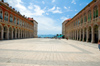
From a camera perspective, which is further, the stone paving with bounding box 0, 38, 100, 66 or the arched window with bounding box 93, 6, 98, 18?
the arched window with bounding box 93, 6, 98, 18

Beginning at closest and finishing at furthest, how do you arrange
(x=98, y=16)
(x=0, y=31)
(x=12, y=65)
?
(x=12, y=65) < (x=98, y=16) < (x=0, y=31)

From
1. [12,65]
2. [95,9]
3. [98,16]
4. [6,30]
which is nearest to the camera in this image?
[12,65]

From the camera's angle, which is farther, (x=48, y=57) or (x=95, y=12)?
(x=95, y=12)

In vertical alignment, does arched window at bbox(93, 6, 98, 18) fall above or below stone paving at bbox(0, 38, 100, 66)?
above

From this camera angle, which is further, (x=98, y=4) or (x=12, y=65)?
(x=98, y=4)

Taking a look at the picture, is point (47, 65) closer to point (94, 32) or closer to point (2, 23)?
point (94, 32)

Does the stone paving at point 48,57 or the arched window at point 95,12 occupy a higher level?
the arched window at point 95,12

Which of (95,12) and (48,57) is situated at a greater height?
(95,12)

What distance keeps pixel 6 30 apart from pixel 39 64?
28.4 meters

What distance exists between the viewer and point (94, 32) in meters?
19.8

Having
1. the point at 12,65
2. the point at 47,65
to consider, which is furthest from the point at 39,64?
the point at 12,65

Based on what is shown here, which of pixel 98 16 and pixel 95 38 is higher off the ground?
pixel 98 16

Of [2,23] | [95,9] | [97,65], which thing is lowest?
[97,65]

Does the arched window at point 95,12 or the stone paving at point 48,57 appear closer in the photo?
the stone paving at point 48,57
